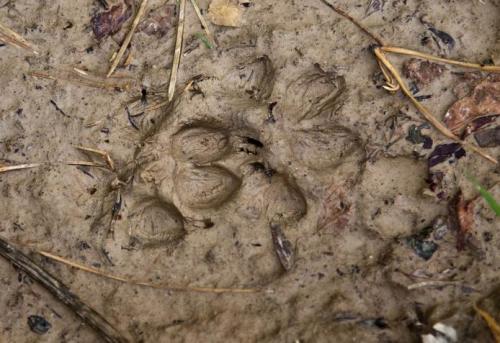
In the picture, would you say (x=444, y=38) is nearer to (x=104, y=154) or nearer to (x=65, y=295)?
(x=104, y=154)

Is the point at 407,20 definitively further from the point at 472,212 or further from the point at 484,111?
the point at 472,212

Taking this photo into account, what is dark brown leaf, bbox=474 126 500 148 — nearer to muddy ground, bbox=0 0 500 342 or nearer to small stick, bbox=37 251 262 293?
muddy ground, bbox=0 0 500 342

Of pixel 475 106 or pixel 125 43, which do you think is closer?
pixel 475 106

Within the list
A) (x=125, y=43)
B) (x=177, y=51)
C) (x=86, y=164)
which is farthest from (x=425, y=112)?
(x=86, y=164)

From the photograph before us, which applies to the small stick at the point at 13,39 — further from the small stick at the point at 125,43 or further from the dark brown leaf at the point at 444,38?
the dark brown leaf at the point at 444,38

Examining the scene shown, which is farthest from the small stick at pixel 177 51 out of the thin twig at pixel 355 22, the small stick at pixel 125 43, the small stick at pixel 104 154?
the thin twig at pixel 355 22

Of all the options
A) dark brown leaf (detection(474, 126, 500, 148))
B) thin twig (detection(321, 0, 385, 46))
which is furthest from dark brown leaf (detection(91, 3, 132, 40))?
dark brown leaf (detection(474, 126, 500, 148))

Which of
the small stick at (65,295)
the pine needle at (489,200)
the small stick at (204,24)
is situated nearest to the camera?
the pine needle at (489,200)
